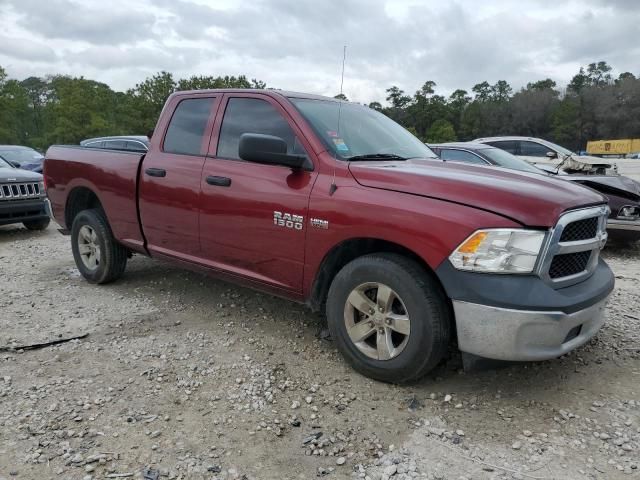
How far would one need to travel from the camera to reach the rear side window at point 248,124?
12.0 ft

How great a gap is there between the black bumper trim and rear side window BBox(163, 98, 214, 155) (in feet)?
7.93

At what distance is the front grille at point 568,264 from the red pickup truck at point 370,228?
0.01 metres

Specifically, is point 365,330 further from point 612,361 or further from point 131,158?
point 131,158

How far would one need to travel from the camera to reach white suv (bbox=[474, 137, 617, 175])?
360 inches

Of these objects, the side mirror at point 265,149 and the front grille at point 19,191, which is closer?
the side mirror at point 265,149

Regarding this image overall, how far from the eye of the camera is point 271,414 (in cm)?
287

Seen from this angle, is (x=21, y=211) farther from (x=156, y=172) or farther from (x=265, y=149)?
(x=265, y=149)

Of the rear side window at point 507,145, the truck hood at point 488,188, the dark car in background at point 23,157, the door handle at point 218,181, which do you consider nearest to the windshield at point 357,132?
the truck hood at point 488,188

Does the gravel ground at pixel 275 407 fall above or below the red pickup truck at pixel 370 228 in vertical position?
below

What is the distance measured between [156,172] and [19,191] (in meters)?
5.33

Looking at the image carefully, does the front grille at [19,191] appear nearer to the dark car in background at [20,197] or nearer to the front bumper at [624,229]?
the dark car in background at [20,197]

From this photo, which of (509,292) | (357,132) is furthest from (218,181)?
(509,292)

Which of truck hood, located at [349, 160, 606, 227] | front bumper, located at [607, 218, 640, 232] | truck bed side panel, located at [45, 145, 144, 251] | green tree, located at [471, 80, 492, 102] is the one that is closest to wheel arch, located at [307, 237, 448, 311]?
truck hood, located at [349, 160, 606, 227]

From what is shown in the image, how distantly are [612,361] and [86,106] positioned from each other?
48.9 meters
